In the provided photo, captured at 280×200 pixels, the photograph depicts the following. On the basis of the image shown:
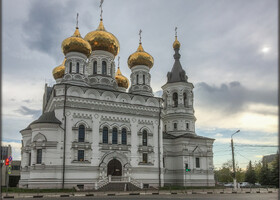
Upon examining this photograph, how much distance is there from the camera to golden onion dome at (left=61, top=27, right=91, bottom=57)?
32.9 meters

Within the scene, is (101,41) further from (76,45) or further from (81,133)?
(81,133)

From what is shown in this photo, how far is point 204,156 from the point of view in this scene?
1470 inches

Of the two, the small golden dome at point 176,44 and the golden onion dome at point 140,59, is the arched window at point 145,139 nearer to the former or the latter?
the golden onion dome at point 140,59

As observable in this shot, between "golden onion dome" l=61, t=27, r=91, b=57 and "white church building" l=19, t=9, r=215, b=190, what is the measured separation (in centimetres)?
11

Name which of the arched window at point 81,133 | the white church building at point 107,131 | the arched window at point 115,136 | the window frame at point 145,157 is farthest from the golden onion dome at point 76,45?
the window frame at point 145,157

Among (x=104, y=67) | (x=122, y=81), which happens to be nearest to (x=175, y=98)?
(x=122, y=81)

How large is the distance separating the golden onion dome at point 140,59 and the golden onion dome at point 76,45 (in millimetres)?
6938

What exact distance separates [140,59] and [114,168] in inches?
582

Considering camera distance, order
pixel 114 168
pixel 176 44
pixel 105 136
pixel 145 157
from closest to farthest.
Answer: pixel 114 168
pixel 105 136
pixel 145 157
pixel 176 44

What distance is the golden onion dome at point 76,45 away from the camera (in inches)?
1294

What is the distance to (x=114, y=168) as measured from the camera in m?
30.6

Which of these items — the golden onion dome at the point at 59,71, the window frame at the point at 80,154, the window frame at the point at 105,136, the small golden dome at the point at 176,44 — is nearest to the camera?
the window frame at the point at 80,154

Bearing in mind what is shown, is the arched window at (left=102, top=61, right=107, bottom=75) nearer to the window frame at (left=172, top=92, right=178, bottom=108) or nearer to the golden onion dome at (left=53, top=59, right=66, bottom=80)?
the golden onion dome at (left=53, top=59, right=66, bottom=80)

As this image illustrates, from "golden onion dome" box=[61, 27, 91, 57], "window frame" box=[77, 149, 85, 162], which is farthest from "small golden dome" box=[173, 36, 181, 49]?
"window frame" box=[77, 149, 85, 162]
